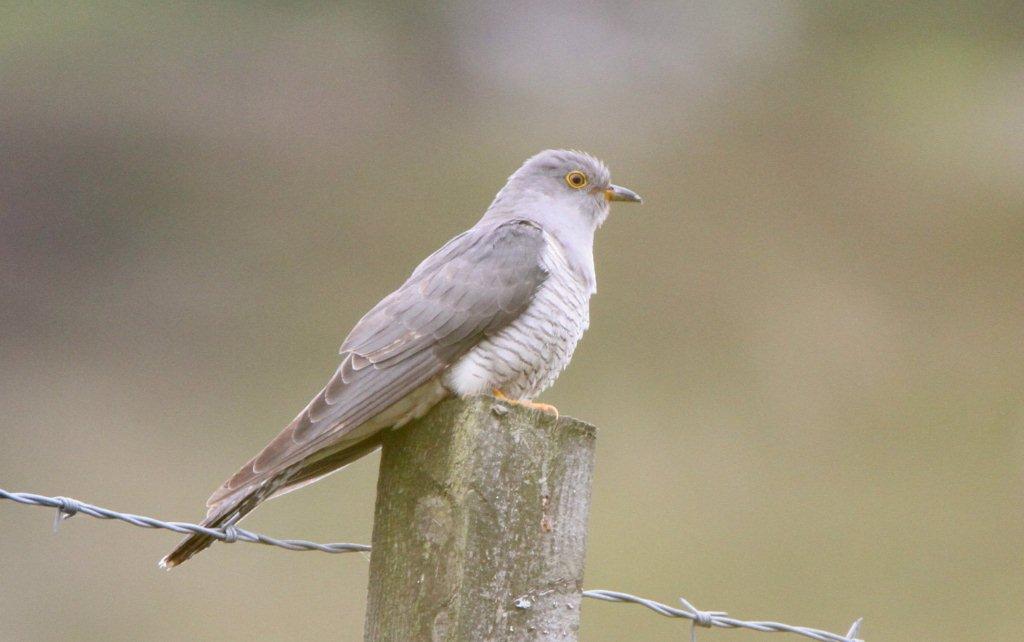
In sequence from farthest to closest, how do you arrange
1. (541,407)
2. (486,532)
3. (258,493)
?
(258,493)
(541,407)
(486,532)

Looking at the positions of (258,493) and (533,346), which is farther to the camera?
(533,346)

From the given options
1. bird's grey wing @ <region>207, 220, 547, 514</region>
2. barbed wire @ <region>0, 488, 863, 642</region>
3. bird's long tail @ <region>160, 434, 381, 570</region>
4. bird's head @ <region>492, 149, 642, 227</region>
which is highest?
bird's head @ <region>492, 149, 642, 227</region>

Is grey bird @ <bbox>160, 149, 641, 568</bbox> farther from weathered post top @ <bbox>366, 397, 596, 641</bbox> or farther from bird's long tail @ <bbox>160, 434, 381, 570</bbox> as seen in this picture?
weathered post top @ <bbox>366, 397, 596, 641</bbox>

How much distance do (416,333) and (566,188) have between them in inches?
48.7

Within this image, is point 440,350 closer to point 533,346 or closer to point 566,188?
point 533,346

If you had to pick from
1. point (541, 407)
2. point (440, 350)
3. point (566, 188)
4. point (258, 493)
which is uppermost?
point (566, 188)

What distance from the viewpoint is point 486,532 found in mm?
1876

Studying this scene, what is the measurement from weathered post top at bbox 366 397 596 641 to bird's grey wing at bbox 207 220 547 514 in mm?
363

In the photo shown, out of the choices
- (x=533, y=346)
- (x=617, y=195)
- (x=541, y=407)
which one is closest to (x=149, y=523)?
(x=541, y=407)

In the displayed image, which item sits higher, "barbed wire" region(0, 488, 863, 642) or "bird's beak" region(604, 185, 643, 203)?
"bird's beak" region(604, 185, 643, 203)

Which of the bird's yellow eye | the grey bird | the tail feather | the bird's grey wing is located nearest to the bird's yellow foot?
the grey bird

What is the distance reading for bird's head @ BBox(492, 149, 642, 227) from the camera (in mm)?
3596

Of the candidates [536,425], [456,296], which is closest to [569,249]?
[456,296]

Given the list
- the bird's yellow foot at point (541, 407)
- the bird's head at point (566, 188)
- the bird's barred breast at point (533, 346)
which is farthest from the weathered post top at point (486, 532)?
the bird's head at point (566, 188)
